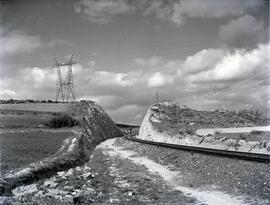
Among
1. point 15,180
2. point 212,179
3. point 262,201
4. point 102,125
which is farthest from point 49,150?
point 102,125

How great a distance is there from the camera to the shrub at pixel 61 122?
58.6m

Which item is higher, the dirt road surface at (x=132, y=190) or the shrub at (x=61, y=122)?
the shrub at (x=61, y=122)

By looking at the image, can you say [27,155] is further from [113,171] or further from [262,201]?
[262,201]

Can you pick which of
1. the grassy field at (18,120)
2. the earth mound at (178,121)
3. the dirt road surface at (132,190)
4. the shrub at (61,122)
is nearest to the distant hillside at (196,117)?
the earth mound at (178,121)

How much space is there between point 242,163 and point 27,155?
13485 millimetres

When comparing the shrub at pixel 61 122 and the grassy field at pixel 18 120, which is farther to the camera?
the shrub at pixel 61 122

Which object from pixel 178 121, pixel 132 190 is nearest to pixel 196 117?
pixel 178 121

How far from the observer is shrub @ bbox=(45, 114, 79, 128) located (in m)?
58.6

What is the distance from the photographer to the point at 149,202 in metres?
15.1

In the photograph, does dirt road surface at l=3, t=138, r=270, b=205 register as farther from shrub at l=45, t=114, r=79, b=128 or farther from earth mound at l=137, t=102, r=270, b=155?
shrub at l=45, t=114, r=79, b=128

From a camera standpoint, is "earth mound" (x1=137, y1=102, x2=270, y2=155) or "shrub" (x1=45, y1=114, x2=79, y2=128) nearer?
"shrub" (x1=45, y1=114, x2=79, y2=128)

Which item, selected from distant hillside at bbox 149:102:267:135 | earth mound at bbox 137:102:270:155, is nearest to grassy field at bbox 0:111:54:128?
earth mound at bbox 137:102:270:155

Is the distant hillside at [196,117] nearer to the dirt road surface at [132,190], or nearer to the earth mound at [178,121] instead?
the earth mound at [178,121]

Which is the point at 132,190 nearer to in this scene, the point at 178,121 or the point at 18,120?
the point at 18,120
